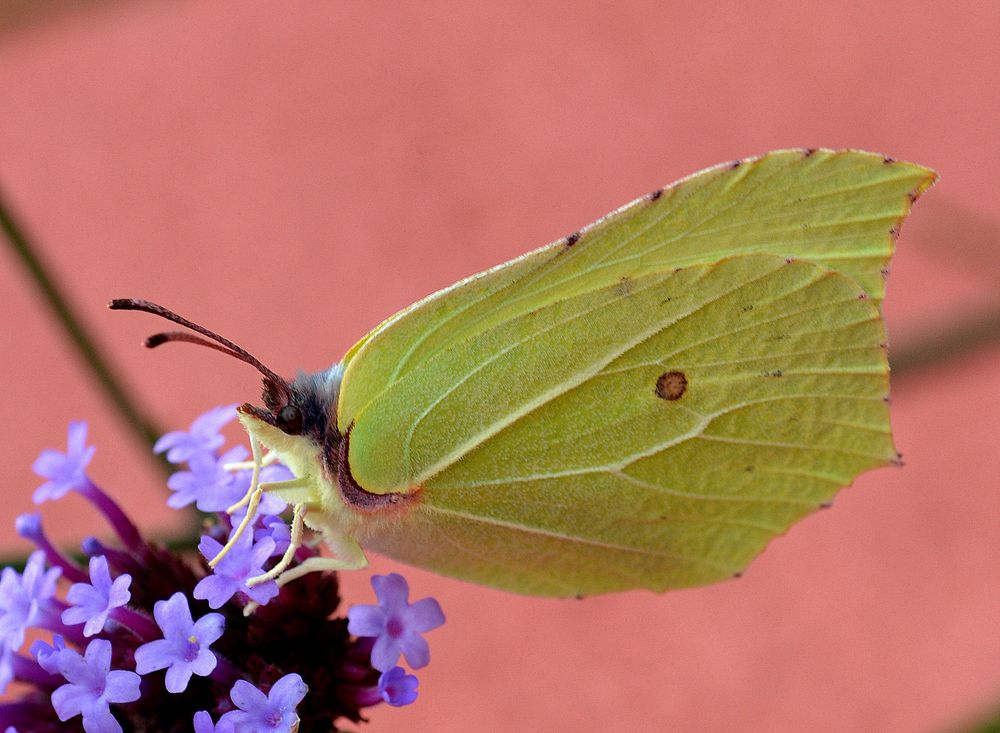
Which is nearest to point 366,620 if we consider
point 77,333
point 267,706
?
point 267,706

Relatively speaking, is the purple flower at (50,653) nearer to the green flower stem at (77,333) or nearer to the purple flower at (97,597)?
the purple flower at (97,597)

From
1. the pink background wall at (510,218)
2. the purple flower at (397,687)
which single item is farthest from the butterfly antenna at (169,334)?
the pink background wall at (510,218)

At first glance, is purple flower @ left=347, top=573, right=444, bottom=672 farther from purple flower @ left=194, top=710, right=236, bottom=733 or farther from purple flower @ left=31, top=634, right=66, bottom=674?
purple flower @ left=31, top=634, right=66, bottom=674

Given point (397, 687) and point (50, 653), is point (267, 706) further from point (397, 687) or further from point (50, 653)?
point (50, 653)

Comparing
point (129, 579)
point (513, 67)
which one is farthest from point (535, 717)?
point (513, 67)

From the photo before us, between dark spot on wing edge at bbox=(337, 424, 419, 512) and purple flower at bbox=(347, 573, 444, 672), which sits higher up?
dark spot on wing edge at bbox=(337, 424, 419, 512)

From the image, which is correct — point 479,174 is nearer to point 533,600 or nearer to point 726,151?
point 726,151

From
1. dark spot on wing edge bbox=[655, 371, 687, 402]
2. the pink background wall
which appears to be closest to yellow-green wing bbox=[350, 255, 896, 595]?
dark spot on wing edge bbox=[655, 371, 687, 402]
